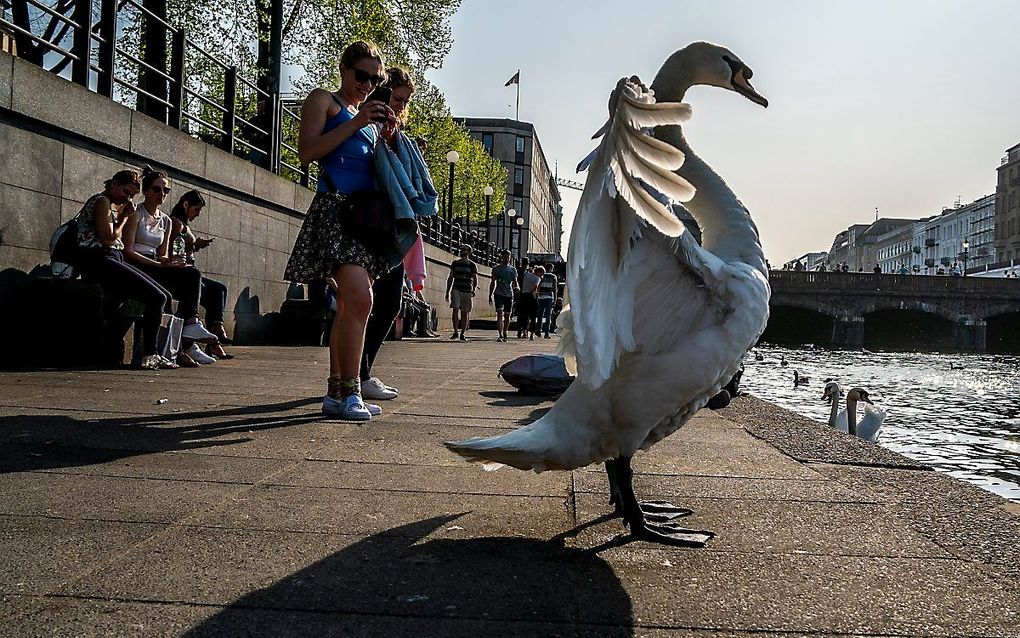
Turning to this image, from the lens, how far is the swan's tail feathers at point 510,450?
2.47 m

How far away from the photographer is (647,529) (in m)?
2.43

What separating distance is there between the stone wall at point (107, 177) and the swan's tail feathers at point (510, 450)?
5.65m

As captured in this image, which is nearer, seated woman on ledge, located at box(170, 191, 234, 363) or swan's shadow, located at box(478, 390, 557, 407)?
swan's shadow, located at box(478, 390, 557, 407)

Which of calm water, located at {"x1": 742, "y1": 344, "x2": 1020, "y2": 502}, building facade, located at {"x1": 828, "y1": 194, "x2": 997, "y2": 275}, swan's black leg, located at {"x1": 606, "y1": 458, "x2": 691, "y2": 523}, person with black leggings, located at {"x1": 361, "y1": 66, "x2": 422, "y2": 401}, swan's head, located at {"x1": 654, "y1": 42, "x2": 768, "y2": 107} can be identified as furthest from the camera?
building facade, located at {"x1": 828, "y1": 194, "x2": 997, "y2": 275}

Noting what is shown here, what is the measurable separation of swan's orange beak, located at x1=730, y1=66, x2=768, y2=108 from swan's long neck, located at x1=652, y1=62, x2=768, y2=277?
0.52m

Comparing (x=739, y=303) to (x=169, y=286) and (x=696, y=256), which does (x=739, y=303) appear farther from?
(x=169, y=286)

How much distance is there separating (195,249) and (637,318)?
273 inches

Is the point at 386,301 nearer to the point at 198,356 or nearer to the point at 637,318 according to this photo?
the point at 637,318

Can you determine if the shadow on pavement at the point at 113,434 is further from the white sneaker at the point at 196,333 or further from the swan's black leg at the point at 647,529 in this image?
the white sneaker at the point at 196,333

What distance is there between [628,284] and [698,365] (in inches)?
12.3

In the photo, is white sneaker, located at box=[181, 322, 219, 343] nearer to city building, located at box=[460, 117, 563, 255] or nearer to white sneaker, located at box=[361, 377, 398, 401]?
white sneaker, located at box=[361, 377, 398, 401]

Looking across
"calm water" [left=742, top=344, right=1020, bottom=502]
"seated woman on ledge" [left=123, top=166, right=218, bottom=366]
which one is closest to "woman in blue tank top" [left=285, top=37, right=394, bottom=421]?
"seated woman on ledge" [left=123, top=166, right=218, bottom=366]

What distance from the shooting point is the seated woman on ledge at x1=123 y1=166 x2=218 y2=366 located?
7168mm

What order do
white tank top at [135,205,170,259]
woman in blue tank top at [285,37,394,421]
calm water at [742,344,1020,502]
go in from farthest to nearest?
calm water at [742,344,1020,502], white tank top at [135,205,170,259], woman in blue tank top at [285,37,394,421]
